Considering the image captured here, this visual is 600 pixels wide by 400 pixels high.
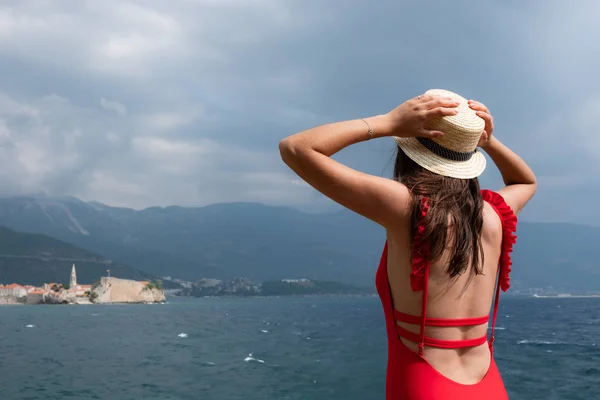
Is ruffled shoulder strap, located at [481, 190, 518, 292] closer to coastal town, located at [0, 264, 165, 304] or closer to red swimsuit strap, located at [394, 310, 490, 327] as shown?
red swimsuit strap, located at [394, 310, 490, 327]

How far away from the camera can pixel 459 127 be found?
195 cm

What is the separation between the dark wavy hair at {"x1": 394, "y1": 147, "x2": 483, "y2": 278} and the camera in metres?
1.91

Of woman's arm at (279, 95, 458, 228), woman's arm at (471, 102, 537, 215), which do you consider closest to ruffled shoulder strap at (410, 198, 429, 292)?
woman's arm at (279, 95, 458, 228)

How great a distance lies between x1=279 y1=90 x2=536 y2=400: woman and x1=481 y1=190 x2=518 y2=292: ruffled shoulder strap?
13cm

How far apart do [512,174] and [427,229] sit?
882 mm

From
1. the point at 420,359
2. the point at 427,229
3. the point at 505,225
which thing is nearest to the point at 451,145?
the point at 427,229

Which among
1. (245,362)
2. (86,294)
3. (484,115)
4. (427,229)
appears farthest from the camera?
(86,294)

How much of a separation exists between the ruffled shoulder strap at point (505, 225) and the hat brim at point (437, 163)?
22cm

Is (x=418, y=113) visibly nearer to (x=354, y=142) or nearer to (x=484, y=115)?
(x=354, y=142)

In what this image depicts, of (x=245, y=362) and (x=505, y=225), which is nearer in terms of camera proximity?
(x=505, y=225)

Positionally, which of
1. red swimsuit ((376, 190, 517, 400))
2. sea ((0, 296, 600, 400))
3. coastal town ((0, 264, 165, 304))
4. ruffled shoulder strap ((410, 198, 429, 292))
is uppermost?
ruffled shoulder strap ((410, 198, 429, 292))

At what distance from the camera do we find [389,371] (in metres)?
2.05

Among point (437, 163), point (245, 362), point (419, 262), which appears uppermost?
point (437, 163)

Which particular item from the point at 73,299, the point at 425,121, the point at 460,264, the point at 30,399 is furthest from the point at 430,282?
the point at 73,299
